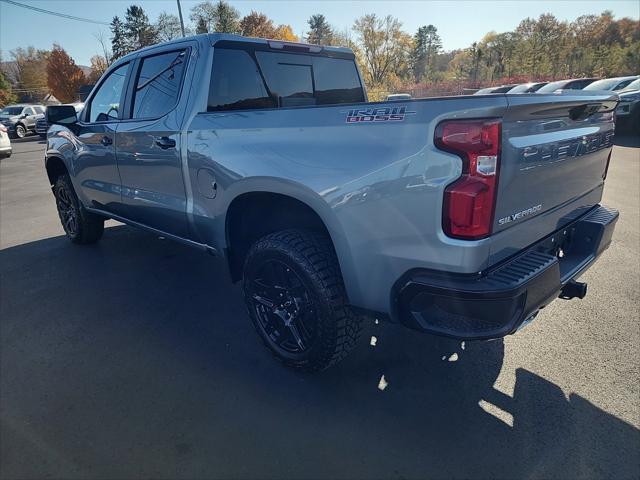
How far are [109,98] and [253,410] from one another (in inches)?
126

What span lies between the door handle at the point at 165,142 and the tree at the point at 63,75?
168ft

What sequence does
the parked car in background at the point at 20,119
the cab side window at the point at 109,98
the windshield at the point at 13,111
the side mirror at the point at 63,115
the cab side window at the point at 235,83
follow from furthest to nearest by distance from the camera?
the windshield at the point at 13,111 < the parked car in background at the point at 20,119 < the side mirror at the point at 63,115 < the cab side window at the point at 109,98 < the cab side window at the point at 235,83

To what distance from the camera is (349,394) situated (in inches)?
97.6

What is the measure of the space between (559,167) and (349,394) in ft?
5.43

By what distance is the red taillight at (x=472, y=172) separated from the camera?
172 cm

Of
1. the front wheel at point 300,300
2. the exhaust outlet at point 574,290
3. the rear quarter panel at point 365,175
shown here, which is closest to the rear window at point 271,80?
the rear quarter panel at point 365,175

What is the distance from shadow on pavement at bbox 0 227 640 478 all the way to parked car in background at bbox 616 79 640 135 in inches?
519

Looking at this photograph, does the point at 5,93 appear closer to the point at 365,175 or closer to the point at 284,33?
the point at 284,33

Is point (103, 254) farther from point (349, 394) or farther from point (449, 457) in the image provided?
point (449, 457)

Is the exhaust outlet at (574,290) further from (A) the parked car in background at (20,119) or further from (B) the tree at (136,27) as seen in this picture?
(B) the tree at (136,27)

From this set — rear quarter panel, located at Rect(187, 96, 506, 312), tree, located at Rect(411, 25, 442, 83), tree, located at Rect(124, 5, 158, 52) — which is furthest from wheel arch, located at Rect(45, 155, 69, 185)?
tree, located at Rect(411, 25, 442, 83)

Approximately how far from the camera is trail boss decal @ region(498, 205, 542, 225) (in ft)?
6.24

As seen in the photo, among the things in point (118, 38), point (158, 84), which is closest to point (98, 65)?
point (118, 38)

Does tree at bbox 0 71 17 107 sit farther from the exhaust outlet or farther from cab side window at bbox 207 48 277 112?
the exhaust outlet
